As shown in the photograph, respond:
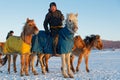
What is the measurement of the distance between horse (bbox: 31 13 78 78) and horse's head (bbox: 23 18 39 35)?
0.25 metres

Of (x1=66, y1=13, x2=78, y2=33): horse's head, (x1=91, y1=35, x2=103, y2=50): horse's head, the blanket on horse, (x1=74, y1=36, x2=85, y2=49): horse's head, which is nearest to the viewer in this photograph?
(x1=66, y1=13, x2=78, y2=33): horse's head

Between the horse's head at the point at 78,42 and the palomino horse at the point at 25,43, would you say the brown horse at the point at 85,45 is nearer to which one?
the horse's head at the point at 78,42

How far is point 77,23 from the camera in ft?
36.5

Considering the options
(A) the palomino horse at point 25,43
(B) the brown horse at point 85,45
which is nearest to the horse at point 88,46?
(B) the brown horse at point 85,45

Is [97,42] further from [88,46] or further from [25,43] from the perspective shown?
[25,43]

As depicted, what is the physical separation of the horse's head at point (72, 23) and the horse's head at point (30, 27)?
1.72 m

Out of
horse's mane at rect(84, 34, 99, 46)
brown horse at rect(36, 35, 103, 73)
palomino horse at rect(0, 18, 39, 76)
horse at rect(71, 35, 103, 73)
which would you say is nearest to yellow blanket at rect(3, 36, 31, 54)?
palomino horse at rect(0, 18, 39, 76)

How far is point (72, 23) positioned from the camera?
1111 cm

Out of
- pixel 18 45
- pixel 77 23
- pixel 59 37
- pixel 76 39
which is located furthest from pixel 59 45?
pixel 76 39

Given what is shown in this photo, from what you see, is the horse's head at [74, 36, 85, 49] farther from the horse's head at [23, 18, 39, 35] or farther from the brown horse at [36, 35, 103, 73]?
the horse's head at [23, 18, 39, 35]

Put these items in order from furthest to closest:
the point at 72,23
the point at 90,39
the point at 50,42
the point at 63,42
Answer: the point at 90,39, the point at 50,42, the point at 63,42, the point at 72,23

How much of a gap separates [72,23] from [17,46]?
2.96m

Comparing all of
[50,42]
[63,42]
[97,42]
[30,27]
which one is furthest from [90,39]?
[63,42]

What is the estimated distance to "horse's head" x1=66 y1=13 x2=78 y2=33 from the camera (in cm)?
1104
